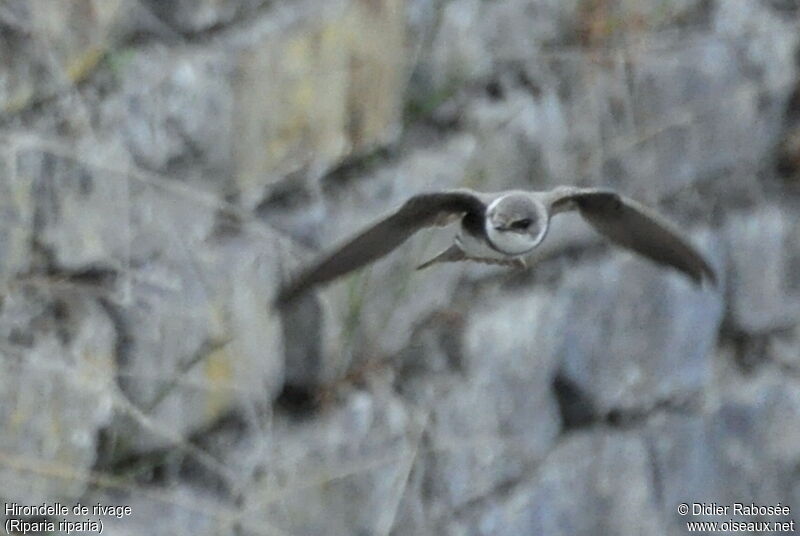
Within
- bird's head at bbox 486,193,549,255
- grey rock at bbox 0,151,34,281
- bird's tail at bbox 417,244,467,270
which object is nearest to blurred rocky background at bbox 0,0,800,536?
grey rock at bbox 0,151,34,281

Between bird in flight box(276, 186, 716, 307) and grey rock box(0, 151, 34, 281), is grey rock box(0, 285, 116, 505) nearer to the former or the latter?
grey rock box(0, 151, 34, 281)

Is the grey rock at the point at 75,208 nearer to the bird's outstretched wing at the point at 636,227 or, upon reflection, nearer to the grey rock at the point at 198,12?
the grey rock at the point at 198,12

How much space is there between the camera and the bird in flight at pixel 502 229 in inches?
57.6

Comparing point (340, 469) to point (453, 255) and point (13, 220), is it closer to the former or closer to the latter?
point (453, 255)

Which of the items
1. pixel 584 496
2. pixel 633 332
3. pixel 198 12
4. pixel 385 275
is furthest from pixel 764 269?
pixel 198 12

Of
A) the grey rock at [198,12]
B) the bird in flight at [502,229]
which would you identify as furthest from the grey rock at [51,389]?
the grey rock at [198,12]

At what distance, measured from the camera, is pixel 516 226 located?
Result: 1534 millimetres

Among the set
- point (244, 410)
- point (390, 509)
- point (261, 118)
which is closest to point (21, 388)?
point (244, 410)

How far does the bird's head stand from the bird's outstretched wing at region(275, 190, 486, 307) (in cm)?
5

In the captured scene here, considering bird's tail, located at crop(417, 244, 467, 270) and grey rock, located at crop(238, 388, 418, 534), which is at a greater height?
bird's tail, located at crop(417, 244, 467, 270)

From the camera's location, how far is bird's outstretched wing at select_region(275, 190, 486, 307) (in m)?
1.45

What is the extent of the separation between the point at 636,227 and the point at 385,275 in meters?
0.48

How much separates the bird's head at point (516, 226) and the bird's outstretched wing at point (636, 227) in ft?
0.17

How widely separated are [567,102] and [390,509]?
671 millimetres
